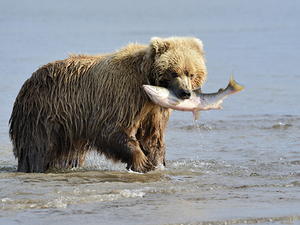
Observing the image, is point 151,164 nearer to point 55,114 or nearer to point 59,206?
point 55,114

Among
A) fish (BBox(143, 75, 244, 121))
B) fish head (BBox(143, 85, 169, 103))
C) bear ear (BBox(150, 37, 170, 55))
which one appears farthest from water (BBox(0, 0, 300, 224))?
bear ear (BBox(150, 37, 170, 55))

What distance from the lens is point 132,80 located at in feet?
20.9

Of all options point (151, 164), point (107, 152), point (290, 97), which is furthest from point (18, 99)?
point (290, 97)

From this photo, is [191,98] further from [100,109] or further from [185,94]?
[100,109]

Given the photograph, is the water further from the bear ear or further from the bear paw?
the bear ear

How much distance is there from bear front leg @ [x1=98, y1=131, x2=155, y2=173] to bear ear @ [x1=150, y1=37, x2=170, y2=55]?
1.09m

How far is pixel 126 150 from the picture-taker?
6320 millimetres

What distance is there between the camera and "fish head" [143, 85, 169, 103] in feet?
19.2

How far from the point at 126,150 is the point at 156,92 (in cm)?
91

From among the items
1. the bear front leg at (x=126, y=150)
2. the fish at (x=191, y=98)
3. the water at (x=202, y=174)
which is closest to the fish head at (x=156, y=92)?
the fish at (x=191, y=98)

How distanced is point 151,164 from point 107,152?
0.59 metres

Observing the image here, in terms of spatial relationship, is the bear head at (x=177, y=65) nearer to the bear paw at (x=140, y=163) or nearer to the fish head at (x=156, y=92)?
the fish head at (x=156, y=92)

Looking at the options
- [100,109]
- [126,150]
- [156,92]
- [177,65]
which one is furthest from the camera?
[100,109]

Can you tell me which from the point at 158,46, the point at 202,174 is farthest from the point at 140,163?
the point at 158,46
